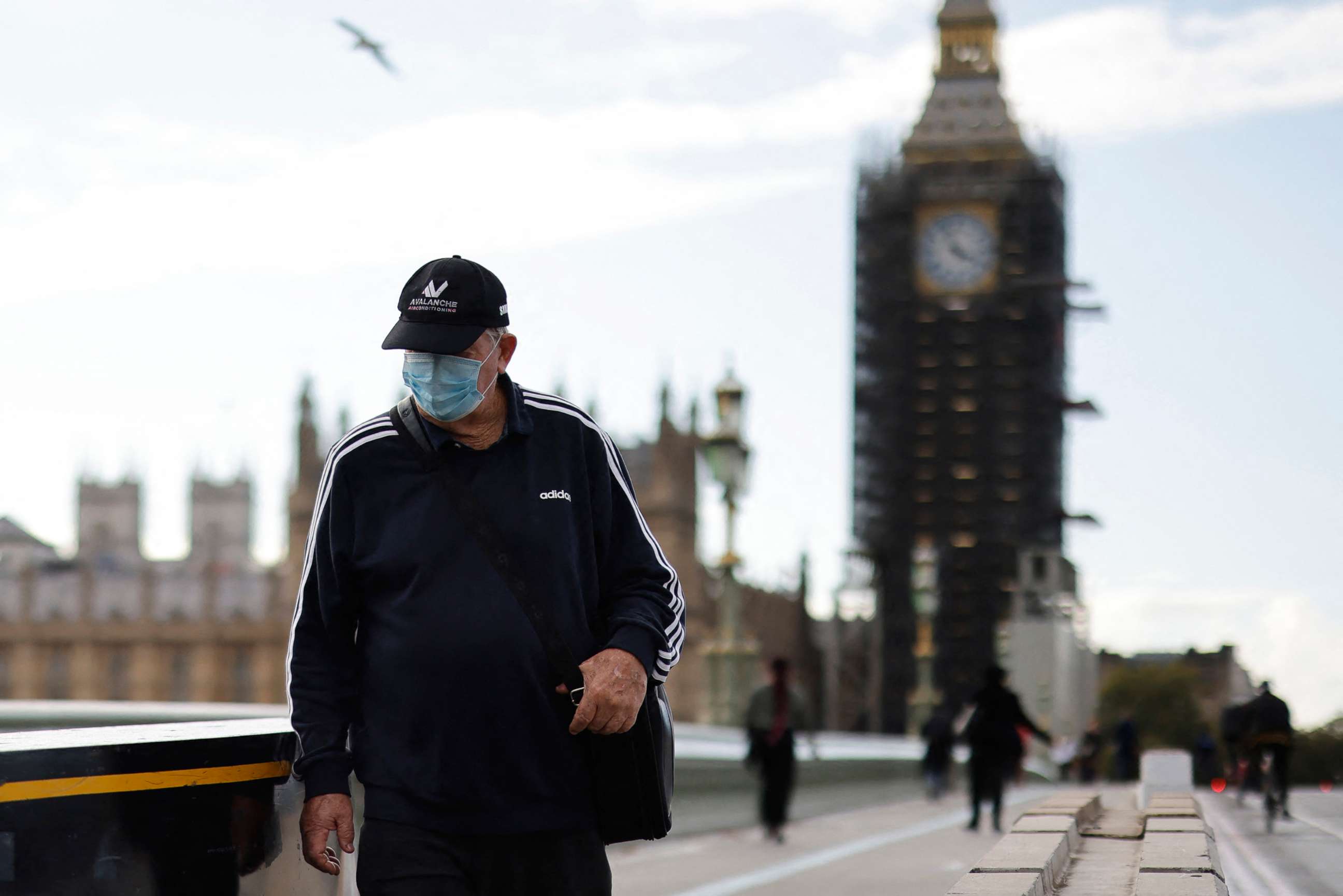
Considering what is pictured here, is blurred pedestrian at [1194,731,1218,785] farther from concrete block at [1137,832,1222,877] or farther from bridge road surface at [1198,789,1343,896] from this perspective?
concrete block at [1137,832,1222,877]

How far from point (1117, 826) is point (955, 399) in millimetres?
87067

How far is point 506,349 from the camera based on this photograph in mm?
3166

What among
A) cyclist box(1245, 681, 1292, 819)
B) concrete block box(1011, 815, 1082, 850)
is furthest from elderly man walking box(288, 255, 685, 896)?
cyclist box(1245, 681, 1292, 819)

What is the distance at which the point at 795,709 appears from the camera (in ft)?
50.3

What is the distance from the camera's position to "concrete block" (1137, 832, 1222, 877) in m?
4.18

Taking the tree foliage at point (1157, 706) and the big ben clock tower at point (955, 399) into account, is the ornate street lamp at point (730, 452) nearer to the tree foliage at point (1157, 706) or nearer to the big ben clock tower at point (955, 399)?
the big ben clock tower at point (955, 399)

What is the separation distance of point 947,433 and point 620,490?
9039 cm

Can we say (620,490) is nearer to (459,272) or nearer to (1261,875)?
(459,272)

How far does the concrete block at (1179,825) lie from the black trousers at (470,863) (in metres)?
2.63

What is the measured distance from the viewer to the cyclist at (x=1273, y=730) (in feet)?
47.3

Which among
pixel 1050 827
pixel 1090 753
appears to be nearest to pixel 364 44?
pixel 1050 827

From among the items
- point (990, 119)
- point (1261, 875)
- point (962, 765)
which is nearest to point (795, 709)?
point (1261, 875)

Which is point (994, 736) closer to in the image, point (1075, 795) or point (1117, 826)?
point (1075, 795)

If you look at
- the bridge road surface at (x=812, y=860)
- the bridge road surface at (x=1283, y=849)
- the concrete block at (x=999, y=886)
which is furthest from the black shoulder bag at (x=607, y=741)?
the bridge road surface at (x=812, y=860)
